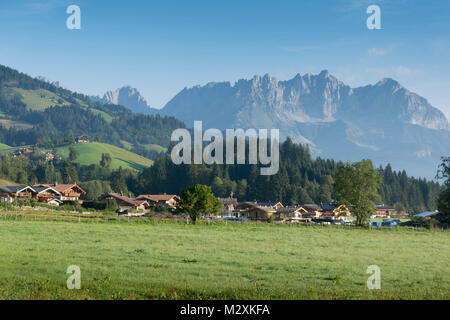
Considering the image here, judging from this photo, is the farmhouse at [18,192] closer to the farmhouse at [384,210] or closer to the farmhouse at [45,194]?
the farmhouse at [45,194]

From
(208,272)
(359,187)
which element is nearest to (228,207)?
(359,187)

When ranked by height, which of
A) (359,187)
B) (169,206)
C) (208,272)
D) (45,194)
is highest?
(359,187)

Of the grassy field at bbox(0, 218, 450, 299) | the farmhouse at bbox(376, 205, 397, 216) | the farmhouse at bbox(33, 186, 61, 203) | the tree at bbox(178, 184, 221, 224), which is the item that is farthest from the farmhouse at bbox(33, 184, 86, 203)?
the grassy field at bbox(0, 218, 450, 299)

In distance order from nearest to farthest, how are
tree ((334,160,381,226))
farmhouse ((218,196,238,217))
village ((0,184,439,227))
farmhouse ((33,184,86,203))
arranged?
1. tree ((334,160,381,226))
2. village ((0,184,439,227))
3. farmhouse ((33,184,86,203))
4. farmhouse ((218,196,238,217))

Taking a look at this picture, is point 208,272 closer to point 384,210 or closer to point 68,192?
point 68,192

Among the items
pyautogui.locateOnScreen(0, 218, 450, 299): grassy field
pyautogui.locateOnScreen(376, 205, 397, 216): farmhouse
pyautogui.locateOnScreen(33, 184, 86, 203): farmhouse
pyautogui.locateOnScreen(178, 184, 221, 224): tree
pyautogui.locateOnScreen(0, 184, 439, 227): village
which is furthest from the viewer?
pyautogui.locateOnScreen(376, 205, 397, 216): farmhouse

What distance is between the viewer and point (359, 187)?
80.6 meters

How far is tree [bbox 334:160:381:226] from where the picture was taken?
78.6 metres

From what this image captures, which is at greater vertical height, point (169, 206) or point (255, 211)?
point (169, 206)

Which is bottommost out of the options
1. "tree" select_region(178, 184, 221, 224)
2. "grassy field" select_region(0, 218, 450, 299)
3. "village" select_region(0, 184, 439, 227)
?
"village" select_region(0, 184, 439, 227)

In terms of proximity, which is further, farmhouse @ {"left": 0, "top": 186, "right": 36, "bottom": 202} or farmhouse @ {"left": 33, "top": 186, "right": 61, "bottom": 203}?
farmhouse @ {"left": 33, "top": 186, "right": 61, "bottom": 203}

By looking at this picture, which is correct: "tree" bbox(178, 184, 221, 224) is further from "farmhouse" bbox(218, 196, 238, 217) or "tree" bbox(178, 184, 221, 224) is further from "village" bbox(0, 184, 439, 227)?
"farmhouse" bbox(218, 196, 238, 217)
